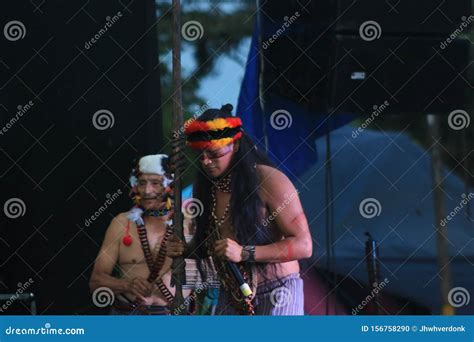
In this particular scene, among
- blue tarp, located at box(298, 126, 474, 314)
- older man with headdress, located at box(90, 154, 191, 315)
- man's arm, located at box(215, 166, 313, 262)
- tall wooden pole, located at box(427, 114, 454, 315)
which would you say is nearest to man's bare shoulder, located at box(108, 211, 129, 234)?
older man with headdress, located at box(90, 154, 191, 315)

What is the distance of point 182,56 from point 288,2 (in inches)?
24.1

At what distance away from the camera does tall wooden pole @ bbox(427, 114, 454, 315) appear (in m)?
9.81

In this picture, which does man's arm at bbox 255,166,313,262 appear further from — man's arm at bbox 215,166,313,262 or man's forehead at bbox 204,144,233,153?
man's forehead at bbox 204,144,233,153

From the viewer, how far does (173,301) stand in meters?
9.80

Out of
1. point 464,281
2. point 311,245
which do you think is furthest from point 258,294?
point 464,281

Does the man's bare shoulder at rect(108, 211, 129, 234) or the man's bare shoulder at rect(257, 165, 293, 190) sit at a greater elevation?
the man's bare shoulder at rect(257, 165, 293, 190)

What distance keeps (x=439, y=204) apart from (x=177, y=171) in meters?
1.36

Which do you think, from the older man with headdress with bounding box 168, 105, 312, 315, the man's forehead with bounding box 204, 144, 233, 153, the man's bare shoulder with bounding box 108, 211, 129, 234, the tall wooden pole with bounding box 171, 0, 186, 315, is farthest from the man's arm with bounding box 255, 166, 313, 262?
the man's bare shoulder with bounding box 108, 211, 129, 234

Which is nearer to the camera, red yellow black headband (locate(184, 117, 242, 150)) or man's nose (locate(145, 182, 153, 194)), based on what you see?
red yellow black headband (locate(184, 117, 242, 150))

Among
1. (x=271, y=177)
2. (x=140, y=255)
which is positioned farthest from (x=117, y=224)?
(x=271, y=177)

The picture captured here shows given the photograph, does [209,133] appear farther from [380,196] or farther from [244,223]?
[380,196]

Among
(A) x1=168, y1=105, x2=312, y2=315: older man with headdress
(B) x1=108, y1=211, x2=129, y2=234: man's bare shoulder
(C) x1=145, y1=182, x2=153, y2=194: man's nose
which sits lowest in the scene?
(B) x1=108, y1=211, x2=129, y2=234: man's bare shoulder

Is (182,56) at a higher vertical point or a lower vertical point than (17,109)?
Answer: higher
